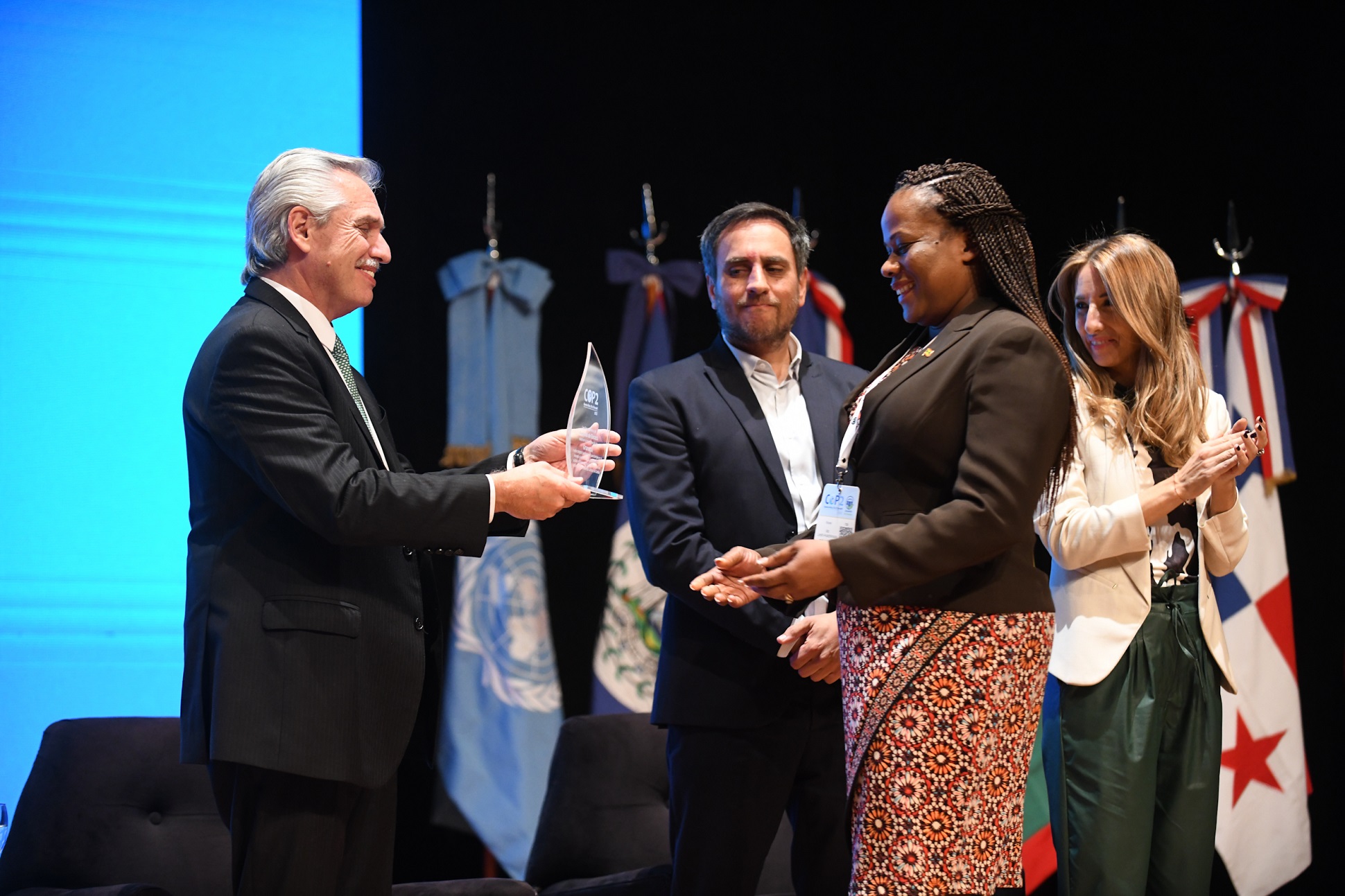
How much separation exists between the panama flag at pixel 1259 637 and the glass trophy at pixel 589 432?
2.57 metres

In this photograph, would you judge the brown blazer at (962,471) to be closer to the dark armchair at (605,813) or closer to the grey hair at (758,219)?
the grey hair at (758,219)

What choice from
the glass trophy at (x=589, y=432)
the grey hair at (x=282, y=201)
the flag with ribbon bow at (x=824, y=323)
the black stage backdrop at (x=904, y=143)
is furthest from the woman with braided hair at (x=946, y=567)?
the black stage backdrop at (x=904, y=143)

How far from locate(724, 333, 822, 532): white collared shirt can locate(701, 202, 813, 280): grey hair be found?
0.63 feet

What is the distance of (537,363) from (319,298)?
64.6 inches

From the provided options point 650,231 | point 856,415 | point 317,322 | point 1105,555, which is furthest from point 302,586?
point 650,231

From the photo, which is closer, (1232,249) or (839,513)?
(839,513)

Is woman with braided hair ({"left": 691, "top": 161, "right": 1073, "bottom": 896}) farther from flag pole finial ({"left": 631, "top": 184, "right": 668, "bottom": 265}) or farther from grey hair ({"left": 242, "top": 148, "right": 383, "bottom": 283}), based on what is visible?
flag pole finial ({"left": 631, "top": 184, "right": 668, "bottom": 265})

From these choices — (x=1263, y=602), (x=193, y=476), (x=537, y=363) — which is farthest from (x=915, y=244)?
(x=1263, y=602)

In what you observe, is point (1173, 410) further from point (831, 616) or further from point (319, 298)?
point (319, 298)

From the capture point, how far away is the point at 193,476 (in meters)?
1.98

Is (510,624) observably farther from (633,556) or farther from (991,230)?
→ (991,230)

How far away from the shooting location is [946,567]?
1.71m

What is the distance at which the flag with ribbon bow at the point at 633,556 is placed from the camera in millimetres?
3689

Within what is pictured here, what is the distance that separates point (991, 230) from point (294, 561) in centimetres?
131
